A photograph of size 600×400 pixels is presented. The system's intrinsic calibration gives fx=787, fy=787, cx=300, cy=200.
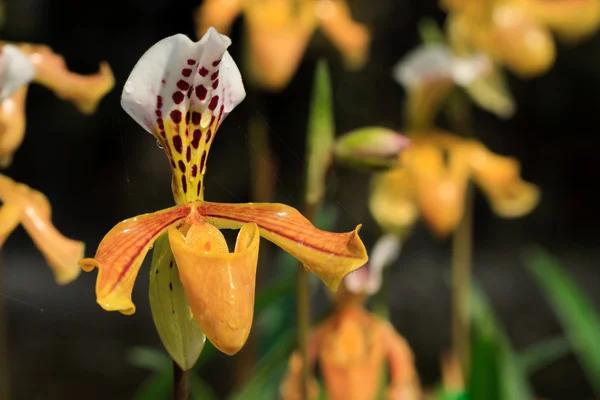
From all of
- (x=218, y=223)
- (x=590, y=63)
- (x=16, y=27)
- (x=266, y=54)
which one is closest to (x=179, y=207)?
(x=218, y=223)

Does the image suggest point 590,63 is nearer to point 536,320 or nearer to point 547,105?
point 547,105

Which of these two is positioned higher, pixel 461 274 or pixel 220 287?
pixel 220 287

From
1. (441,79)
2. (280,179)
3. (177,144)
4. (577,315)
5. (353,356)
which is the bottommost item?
(280,179)

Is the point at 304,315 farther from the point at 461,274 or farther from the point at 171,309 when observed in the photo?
the point at 461,274

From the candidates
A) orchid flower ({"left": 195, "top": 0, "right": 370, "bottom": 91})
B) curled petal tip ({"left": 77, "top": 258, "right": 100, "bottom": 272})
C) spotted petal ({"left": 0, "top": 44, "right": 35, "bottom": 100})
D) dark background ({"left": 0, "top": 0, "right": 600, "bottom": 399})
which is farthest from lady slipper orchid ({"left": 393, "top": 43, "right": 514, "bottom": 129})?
dark background ({"left": 0, "top": 0, "right": 600, "bottom": 399})

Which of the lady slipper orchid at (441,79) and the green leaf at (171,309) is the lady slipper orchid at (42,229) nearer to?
the green leaf at (171,309)

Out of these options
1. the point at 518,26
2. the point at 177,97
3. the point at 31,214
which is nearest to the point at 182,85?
the point at 177,97
